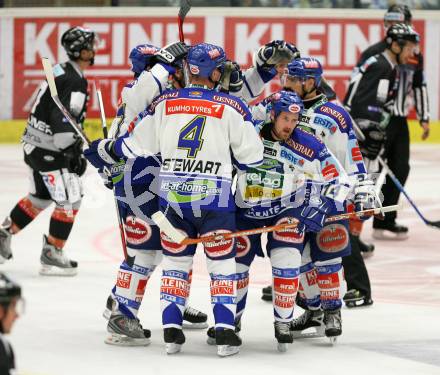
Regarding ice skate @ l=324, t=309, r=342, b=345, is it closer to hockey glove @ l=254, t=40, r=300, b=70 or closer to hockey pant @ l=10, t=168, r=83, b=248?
hockey glove @ l=254, t=40, r=300, b=70

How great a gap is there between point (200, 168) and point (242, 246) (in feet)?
1.72

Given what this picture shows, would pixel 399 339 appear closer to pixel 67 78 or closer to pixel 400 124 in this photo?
pixel 67 78

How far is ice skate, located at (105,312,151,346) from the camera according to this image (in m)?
6.71

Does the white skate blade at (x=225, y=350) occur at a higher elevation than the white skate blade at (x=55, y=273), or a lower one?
lower

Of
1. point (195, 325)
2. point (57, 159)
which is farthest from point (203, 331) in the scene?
point (57, 159)

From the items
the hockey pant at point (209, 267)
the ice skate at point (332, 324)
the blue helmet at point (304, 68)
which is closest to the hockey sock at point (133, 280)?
the hockey pant at point (209, 267)

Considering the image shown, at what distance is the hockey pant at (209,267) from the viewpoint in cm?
642

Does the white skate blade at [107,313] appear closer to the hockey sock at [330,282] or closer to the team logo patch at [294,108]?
the hockey sock at [330,282]

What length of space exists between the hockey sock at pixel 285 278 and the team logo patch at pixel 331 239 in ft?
1.18

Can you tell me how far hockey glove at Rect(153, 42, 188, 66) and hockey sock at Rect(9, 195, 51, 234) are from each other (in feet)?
7.46

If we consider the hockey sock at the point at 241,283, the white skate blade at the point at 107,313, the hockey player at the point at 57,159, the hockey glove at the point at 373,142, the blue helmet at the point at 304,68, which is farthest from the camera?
the hockey glove at the point at 373,142

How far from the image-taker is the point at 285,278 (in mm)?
6559

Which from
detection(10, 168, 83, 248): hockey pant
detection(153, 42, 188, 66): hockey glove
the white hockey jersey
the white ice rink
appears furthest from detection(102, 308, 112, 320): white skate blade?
detection(10, 168, 83, 248): hockey pant

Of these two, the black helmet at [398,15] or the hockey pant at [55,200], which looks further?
the black helmet at [398,15]
